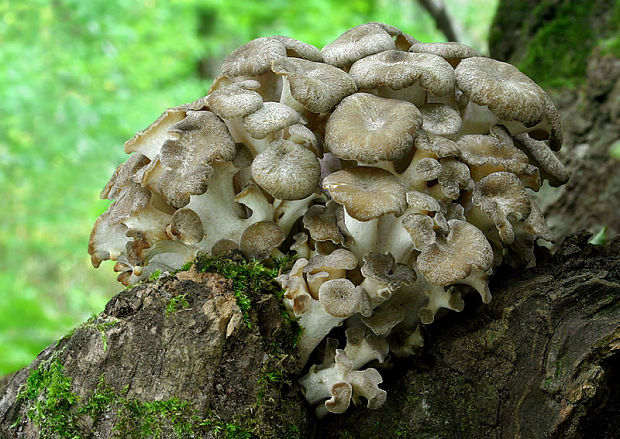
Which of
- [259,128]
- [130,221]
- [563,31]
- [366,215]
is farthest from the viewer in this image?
[563,31]

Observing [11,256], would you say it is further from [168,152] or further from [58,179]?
[168,152]

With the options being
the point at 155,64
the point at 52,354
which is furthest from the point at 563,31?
the point at 155,64

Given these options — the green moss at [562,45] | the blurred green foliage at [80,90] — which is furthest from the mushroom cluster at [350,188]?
the blurred green foliage at [80,90]

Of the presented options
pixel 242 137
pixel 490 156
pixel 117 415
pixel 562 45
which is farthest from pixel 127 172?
pixel 562 45

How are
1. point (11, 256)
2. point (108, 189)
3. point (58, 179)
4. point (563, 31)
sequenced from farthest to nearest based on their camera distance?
1. point (11, 256)
2. point (58, 179)
3. point (563, 31)
4. point (108, 189)

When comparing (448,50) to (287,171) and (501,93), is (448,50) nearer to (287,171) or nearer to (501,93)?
(501,93)

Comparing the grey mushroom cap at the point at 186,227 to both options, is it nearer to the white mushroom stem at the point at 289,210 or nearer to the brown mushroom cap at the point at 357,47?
the white mushroom stem at the point at 289,210

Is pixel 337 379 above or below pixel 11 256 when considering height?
below
